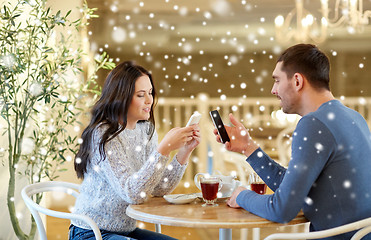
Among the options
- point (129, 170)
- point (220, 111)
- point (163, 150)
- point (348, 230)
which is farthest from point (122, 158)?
point (220, 111)

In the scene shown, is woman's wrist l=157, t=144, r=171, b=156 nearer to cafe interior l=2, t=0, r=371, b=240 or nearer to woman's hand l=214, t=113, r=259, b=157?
woman's hand l=214, t=113, r=259, b=157

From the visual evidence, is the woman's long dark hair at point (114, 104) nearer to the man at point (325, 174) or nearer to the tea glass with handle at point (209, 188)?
the tea glass with handle at point (209, 188)

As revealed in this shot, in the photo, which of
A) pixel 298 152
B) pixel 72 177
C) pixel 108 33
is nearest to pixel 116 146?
pixel 298 152

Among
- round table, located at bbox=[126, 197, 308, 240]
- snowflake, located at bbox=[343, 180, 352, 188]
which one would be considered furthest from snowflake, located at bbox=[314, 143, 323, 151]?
round table, located at bbox=[126, 197, 308, 240]

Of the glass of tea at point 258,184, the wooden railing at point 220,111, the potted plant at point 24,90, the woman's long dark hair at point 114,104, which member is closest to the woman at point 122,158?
the woman's long dark hair at point 114,104

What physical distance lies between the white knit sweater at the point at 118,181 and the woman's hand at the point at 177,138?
26 millimetres

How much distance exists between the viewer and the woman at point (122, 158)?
1487mm

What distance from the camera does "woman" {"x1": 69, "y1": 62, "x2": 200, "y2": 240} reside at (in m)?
1.49

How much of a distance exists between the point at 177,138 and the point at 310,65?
48cm

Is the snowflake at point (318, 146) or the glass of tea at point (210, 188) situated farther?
the glass of tea at point (210, 188)

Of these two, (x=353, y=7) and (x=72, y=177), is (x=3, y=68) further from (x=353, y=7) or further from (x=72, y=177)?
(x=353, y=7)

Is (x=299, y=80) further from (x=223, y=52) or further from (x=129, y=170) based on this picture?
(x=223, y=52)

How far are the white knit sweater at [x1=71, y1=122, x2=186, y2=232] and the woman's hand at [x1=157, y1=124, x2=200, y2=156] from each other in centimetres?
3

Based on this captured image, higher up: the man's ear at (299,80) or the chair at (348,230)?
the man's ear at (299,80)
